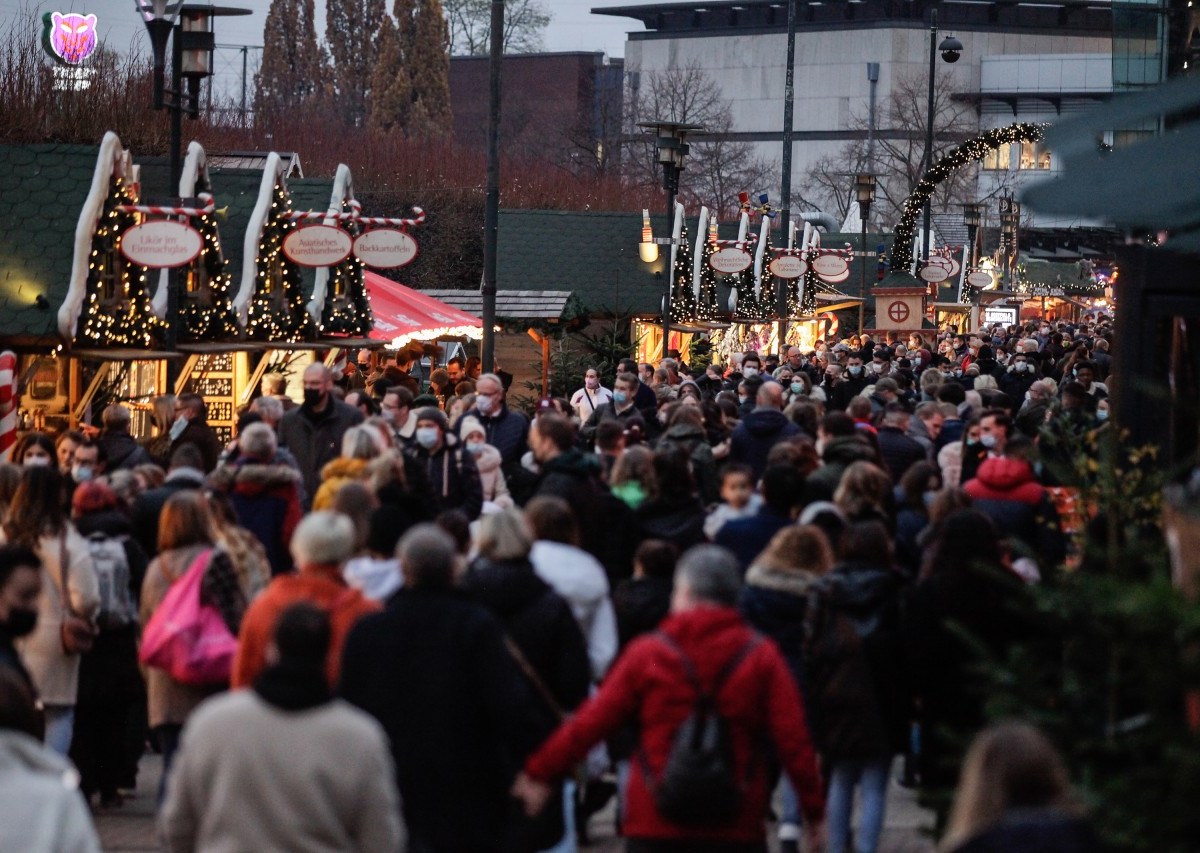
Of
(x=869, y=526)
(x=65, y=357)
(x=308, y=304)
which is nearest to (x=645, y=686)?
(x=869, y=526)

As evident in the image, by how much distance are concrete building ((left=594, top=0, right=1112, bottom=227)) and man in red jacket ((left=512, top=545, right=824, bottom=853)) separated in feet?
291

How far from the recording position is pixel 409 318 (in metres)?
28.9

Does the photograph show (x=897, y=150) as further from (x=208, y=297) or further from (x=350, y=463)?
(x=350, y=463)

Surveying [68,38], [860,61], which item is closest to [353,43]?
[860,61]

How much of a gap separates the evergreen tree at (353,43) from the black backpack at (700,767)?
93160 mm

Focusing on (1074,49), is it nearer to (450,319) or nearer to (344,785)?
(450,319)

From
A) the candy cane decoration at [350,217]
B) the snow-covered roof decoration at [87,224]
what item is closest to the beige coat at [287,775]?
the snow-covered roof decoration at [87,224]

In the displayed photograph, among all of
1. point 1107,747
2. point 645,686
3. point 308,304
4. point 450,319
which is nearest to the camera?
point 1107,747

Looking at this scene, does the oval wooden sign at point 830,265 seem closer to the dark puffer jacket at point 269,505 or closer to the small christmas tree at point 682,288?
the small christmas tree at point 682,288

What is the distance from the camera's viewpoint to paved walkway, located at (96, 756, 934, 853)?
9344mm

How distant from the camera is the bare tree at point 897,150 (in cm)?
8244

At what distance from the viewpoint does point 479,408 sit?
1442 cm

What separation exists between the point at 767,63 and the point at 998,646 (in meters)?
98.3

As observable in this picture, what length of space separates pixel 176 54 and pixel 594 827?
9.71 meters
